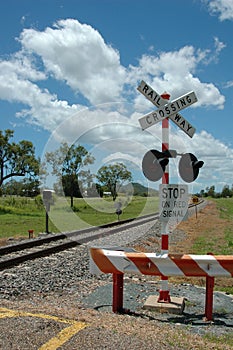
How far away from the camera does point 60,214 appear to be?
26812 millimetres

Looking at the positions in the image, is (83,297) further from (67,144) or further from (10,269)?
(67,144)

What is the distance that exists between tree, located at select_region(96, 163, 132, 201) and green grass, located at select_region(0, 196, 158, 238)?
253cm

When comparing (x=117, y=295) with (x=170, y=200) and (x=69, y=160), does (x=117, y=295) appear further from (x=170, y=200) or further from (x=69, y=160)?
(x=69, y=160)

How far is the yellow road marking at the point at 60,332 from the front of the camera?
3.91 metres

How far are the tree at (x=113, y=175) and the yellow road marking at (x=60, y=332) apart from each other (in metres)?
7.93

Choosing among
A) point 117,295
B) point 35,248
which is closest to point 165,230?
point 117,295

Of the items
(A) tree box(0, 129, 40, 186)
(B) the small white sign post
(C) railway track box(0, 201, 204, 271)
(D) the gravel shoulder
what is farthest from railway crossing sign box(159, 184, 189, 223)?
(A) tree box(0, 129, 40, 186)

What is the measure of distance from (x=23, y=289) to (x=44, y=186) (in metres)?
9.85

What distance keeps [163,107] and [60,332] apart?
3.57 meters

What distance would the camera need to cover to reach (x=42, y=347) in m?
3.85

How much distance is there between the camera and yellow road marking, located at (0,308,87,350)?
3.91 meters

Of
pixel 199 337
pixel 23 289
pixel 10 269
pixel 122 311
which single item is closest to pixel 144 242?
pixel 10 269

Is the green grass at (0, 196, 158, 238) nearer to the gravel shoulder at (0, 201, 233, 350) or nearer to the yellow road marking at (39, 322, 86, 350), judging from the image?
the gravel shoulder at (0, 201, 233, 350)

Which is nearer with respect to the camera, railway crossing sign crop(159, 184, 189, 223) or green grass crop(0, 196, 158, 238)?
railway crossing sign crop(159, 184, 189, 223)
